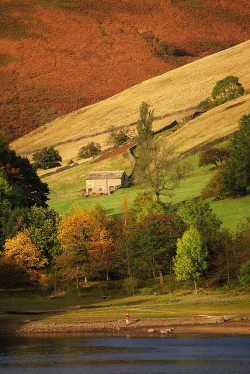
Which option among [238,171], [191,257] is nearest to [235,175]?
[238,171]

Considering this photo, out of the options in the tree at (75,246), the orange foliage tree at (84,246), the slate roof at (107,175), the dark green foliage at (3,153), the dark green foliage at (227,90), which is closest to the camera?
the tree at (75,246)

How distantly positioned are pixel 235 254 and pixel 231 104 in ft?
251

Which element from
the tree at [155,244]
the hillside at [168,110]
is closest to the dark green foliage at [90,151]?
the hillside at [168,110]

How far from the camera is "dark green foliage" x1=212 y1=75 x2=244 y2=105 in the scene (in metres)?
137

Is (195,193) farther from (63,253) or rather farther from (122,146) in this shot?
(122,146)

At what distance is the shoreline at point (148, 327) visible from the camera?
1576 inches

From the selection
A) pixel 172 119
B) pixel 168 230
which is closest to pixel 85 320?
pixel 168 230

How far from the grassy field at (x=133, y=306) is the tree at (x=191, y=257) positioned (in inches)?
72.2

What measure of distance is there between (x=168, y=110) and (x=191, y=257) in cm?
10682

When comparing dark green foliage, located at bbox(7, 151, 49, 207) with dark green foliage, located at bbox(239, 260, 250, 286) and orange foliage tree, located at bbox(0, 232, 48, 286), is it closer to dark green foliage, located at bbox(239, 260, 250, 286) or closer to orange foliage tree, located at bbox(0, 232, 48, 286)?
orange foliage tree, located at bbox(0, 232, 48, 286)

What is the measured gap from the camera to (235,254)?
53.8 m

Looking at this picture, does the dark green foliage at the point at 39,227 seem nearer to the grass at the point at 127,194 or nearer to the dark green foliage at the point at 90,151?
the grass at the point at 127,194

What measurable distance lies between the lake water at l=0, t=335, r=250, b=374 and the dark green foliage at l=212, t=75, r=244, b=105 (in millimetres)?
104270

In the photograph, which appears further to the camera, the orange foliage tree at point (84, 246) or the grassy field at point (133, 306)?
the orange foliage tree at point (84, 246)
